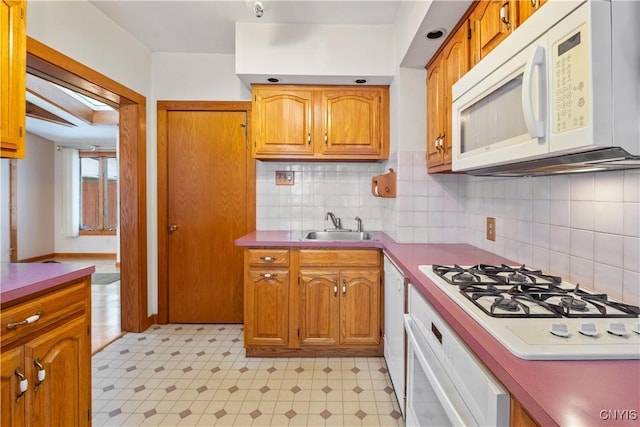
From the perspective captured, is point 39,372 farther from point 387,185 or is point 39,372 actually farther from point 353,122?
point 353,122

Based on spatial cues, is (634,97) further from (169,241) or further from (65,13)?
(169,241)

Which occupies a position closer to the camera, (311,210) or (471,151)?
(471,151)

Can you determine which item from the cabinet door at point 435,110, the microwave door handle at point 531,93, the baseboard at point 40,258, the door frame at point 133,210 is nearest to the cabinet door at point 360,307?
the cabinet door at point 435,110

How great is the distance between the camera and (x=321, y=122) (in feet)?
8.23

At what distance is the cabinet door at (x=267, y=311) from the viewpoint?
2.26 meters

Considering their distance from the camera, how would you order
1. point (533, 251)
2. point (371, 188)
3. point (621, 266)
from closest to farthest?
point (621, 266) < point (533, 251) < point (371, 188)

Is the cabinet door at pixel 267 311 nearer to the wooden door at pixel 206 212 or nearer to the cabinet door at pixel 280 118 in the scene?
the wooden door at pixel 206 212

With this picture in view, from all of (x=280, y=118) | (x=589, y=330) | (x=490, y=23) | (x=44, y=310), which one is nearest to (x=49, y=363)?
(x=44, y=310)

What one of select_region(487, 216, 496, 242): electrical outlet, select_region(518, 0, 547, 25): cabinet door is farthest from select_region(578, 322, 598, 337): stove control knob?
select_region(487, 216, 496, 242): electrical outlet

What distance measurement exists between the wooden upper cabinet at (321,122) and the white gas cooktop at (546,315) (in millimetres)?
1516

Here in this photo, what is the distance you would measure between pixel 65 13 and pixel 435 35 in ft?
7.33

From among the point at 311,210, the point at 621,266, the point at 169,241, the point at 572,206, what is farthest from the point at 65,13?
the point at 621,266

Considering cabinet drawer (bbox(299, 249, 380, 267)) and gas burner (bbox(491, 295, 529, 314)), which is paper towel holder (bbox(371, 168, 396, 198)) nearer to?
cabinet drawer (bbox(299, 249, 380, 267))

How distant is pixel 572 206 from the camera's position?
1.20 meters
